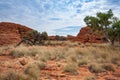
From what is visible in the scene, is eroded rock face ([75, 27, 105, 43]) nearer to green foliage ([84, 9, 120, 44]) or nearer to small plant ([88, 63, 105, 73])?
green foliage ([84, 9, 120, 44])

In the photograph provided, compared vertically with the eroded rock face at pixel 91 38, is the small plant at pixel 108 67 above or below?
below

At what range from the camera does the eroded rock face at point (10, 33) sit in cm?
4220

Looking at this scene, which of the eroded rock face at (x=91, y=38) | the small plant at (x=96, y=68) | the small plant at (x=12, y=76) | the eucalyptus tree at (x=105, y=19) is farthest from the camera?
the eroded rock face at (x=91, y=38)

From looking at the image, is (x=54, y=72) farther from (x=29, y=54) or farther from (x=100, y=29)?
(x=100, y=29)

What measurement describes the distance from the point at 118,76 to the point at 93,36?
44175 mm

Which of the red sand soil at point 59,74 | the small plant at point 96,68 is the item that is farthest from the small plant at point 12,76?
the small plant at point 96,68

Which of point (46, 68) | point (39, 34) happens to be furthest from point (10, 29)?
point (46, 68)

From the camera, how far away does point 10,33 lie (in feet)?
148

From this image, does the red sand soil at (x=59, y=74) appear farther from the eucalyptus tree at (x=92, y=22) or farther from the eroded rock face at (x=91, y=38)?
the eroded rock face at (x=91, y=38)

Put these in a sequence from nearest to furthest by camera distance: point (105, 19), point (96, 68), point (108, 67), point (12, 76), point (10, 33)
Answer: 1. point (12, 76)
2. point (96, 68)
3. point (108, 67)
4. point (105, 19)
5. point (10, 33)

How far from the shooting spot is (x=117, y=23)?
31125 millimetres

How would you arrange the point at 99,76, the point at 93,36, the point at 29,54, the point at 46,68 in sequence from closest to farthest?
the point at 99,76 < the point at 46,68 < the point at 29,54 < the point at 93,36

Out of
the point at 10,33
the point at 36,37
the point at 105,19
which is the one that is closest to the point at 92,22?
the point at 105,19

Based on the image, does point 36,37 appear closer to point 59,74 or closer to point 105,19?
point 105,19
